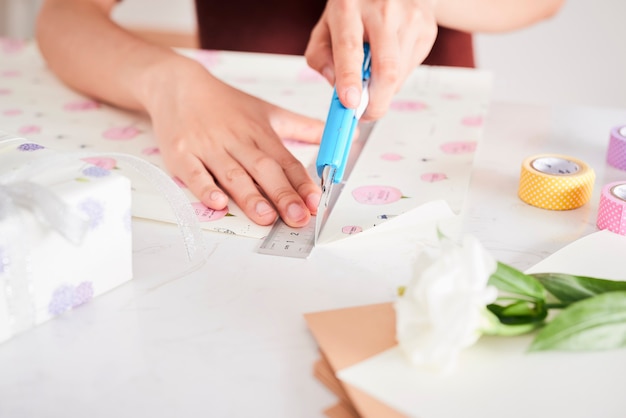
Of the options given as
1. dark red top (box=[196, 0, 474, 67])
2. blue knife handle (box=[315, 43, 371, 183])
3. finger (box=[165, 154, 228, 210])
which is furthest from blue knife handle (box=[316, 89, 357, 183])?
dark red top (box=[196, 0, 474, 67])

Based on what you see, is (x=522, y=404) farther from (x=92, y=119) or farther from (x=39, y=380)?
(x=92, y=119)

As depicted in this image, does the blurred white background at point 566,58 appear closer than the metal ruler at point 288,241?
No

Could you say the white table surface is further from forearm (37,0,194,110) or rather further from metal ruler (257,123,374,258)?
forearm (37,0,194,110)

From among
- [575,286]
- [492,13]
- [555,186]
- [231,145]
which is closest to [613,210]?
[555,186]

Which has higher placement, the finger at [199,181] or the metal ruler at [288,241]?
the metal ruler at [288,241]

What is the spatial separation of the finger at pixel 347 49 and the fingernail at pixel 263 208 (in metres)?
0.13

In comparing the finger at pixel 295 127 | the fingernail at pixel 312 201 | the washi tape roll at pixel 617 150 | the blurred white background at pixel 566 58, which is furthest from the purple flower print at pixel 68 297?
the blurred white background at pixel 566 58

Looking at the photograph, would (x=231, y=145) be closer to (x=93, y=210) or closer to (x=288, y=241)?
(x=288, y=241)

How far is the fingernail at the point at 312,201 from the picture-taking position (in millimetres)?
733

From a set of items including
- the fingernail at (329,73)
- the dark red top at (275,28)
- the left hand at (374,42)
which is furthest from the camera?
the dark red top at (275,28)

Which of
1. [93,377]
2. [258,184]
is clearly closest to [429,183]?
[258,184]

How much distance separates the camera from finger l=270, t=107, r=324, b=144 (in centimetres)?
89

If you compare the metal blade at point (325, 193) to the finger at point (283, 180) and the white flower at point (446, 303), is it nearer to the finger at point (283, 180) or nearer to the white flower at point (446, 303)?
the finger at point (283, 180)

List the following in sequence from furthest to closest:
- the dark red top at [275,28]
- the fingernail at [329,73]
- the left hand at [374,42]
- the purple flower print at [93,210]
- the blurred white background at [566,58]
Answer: the blurred white background at [566,58]
the dark red top at [275,28]
the fingernail at [329,73]
the left hand at [374,42]
the purple flower print at [93,210]
